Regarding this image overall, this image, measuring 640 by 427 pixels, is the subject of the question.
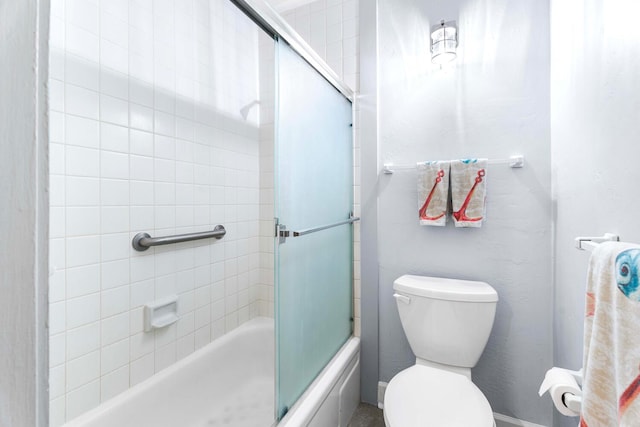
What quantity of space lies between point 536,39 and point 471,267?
3.61ft

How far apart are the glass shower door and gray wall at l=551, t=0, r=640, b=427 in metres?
0.94

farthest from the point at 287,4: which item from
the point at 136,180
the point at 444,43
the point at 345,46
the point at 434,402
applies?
the point at 434,402

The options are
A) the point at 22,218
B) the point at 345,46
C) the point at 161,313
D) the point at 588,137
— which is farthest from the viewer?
the point at 345,46

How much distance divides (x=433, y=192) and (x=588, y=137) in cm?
63

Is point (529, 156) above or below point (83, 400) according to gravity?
above

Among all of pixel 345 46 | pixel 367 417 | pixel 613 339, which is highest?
pixel 345 46

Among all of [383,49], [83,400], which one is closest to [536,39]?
[383,49]

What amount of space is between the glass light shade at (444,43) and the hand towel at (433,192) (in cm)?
52

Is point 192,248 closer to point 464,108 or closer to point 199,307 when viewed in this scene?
point 199,307

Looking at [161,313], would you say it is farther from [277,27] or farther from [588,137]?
[588,137]

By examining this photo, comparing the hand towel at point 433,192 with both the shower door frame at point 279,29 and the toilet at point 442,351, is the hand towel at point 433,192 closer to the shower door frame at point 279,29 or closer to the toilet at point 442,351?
the toilet at point 442,351

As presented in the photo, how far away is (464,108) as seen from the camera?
1.51 m

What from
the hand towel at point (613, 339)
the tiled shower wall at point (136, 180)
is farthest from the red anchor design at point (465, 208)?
the tiled shower wall at point (136, 180)

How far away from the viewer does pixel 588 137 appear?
94cm
